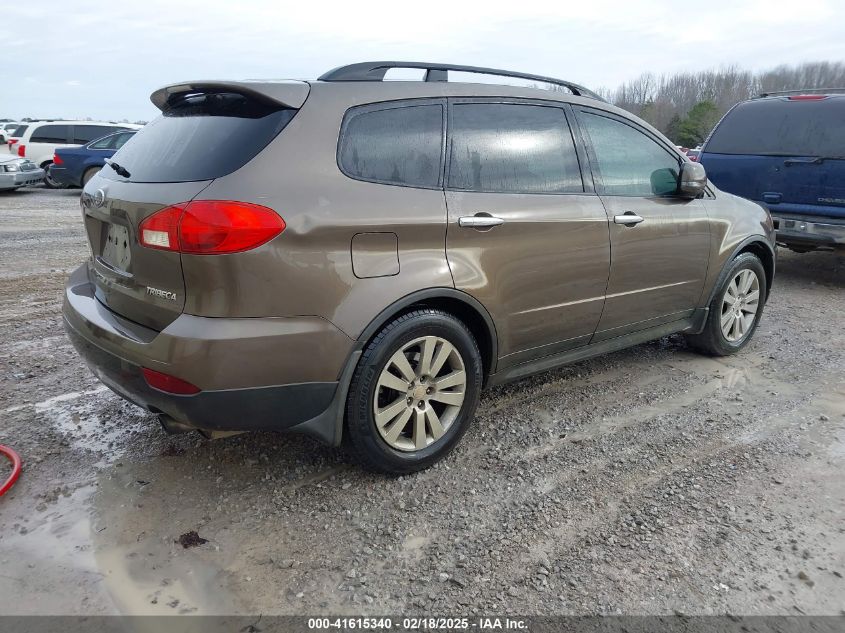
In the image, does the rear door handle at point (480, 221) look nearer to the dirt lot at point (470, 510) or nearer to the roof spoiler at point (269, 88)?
the roof spoiler at point (269, 88)

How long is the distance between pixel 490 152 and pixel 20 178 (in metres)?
14.9

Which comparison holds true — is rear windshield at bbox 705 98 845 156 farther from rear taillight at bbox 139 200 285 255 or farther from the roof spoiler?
rear taillight at bbox 139 200 285 255

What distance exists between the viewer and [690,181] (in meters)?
4.05

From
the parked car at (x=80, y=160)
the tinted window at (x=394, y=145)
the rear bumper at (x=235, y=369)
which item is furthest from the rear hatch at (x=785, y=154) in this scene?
the parked car at (x=80, y=160)

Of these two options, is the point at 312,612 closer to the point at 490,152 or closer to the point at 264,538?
the point at 264,538

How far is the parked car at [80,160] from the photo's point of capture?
49.1 ft

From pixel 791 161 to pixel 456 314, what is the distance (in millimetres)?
5342

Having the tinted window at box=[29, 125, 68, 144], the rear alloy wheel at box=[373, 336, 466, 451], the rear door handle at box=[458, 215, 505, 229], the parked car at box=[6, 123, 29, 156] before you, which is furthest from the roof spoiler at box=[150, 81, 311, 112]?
the parked car at box=[6, 123, 29, 156]

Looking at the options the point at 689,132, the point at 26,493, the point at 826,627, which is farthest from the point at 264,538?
the point at 689,132

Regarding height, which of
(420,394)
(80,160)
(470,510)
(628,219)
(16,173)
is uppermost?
(628,219)

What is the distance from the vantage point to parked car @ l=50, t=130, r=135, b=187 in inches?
589

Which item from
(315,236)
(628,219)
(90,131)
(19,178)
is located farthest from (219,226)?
(90,131)

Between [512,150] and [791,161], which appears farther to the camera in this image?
[791,161]

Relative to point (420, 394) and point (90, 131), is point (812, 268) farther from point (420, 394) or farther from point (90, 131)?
point (90, 131)
